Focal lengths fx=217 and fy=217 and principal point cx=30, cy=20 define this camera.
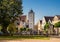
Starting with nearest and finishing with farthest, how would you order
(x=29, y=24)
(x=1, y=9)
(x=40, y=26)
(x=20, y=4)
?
(x=1, y=9) < (x=20, y=4) < (x=29, y=24) < (x=40, y=26)

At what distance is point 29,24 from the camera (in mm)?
93500

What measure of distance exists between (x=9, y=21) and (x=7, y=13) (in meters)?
2.08

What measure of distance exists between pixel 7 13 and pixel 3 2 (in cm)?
266

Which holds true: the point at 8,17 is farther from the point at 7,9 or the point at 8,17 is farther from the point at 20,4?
the point at 20,4

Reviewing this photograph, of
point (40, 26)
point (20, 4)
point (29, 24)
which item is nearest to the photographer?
point (20, 4)

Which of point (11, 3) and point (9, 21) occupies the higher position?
point (11, 3)

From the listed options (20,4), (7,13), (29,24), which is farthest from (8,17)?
(29,24)

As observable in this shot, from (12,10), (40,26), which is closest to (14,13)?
(12,10)

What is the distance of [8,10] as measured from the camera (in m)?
49.1

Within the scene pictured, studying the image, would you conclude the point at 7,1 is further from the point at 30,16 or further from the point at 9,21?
the point at 30,16

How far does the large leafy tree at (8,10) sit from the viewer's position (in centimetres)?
4866

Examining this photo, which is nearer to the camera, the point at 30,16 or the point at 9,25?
the point at 9,25

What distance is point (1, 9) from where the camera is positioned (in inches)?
1898

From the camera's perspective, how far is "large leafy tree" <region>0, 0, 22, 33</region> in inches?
1916
